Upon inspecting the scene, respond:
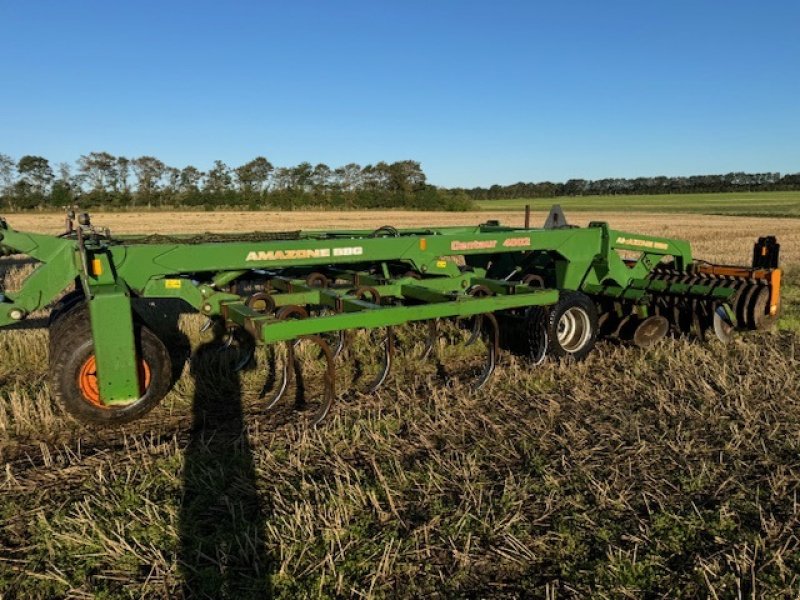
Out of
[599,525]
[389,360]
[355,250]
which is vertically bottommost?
[599,525]

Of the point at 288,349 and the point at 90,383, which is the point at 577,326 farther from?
the point at 90,383

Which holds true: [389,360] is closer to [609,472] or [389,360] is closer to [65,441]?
[609,472]

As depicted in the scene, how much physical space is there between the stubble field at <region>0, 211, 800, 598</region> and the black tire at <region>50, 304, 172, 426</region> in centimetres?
17

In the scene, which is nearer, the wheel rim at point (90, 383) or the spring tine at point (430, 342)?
the wheel rim at point (90, 383)

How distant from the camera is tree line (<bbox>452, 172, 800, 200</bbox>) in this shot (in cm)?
10312

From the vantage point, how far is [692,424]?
165 inches

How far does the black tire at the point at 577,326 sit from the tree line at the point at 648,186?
106 m

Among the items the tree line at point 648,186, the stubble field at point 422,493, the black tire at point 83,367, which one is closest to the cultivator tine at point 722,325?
the stubble field at point 422,493

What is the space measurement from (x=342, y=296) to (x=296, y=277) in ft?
7.30

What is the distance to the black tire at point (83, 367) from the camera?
3984 mm

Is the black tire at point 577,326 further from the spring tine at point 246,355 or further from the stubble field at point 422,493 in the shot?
the spring tine at point 246,355

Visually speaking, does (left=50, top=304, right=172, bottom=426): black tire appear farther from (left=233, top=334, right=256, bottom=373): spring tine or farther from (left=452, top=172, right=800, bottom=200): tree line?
(left=452, top=172, right=800, bottom=200): tree line

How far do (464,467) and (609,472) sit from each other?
861mm

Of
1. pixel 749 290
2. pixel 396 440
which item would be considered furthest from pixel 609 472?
pixel 749 290
